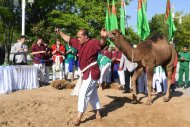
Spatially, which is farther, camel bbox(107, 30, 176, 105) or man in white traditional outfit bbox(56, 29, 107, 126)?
camel bbox(107, 30, 176, 105)

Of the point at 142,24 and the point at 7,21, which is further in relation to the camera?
the point at 7,21

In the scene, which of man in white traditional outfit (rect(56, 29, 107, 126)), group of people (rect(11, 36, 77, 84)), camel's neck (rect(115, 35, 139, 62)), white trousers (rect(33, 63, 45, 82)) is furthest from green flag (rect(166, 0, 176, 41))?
man in white traditional outfit (rect(56, 29, 107, 126))

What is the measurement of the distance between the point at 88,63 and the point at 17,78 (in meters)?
6.44

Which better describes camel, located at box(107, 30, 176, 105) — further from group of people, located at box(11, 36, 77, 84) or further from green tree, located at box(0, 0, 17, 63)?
green tree, located at box(0, 0, 17, 63)

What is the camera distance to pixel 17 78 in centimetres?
1420

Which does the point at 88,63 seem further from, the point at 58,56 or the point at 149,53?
the point at 58,56

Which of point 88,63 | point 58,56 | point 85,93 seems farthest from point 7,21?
point 85,93

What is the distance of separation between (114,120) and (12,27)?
32.2 meters

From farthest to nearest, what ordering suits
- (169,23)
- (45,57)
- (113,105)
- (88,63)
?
(169,23) < (45,57) < (113,105) < (88,63)

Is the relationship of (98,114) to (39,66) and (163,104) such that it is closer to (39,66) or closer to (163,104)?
(163,104)

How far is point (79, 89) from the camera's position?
8797 mm

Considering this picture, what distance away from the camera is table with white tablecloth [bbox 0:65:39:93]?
13.2 metres

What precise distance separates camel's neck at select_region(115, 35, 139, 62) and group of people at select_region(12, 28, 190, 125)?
754mm

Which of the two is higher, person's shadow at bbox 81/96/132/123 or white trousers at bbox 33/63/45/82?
white trousers at bbox 33/63/45/82
